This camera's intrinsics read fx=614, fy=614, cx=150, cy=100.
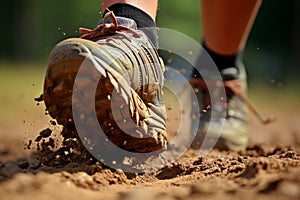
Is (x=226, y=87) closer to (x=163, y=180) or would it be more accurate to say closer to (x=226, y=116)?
(x=226, y=116)

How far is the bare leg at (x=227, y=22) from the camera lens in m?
2.74

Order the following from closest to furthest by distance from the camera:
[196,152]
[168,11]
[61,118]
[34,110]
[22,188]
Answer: [22,188] < [61,118] < [196,152] < [34,110] < [168,11]

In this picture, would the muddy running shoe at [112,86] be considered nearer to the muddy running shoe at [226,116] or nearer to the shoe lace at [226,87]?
the muddy running shoe at [226,116]

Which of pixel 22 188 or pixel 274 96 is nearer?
pixel 22 188

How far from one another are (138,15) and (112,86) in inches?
19.4

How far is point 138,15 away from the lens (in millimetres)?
2166

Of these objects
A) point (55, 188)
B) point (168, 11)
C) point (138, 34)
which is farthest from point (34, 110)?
point (168, 11)

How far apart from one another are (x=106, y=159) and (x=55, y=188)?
437 millimetres

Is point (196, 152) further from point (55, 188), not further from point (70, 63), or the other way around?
point (55, 188)

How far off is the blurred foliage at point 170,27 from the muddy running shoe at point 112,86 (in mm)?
10578

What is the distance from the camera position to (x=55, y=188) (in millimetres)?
1520

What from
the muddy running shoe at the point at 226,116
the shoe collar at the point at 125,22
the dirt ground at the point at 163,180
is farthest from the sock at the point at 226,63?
the shoe collar at the point at 125,22

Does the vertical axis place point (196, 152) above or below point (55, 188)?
below

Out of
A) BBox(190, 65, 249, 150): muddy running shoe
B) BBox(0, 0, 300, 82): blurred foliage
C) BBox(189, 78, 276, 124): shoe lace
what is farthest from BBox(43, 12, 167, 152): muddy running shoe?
BBox(0, 0, 300, 82): blurred foliage
